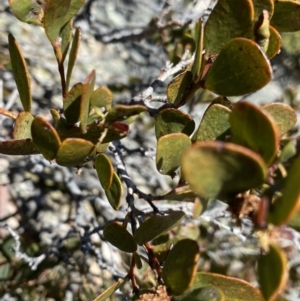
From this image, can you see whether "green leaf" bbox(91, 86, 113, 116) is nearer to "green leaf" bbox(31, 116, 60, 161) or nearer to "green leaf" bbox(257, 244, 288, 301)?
"green leaf" bbox(31, 116, 60, 161)

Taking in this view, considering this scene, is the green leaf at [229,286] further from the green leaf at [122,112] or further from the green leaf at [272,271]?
the green leaf at [122,112]

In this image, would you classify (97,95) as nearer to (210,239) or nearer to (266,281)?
(266,281)

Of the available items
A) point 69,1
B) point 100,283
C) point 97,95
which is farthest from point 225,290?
point 100,283

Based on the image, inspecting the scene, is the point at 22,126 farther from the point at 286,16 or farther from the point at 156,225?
the point at 286,16

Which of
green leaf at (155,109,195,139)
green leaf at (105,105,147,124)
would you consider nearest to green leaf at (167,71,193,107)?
green leaf at (155,109,195,139)

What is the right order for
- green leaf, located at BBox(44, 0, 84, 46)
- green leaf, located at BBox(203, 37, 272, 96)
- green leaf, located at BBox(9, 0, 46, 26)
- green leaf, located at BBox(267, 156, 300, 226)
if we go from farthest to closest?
green leaf, located at BBox(9, 0, 46, 26), green leaf, located at BBox(44, 0, 84, 46), green leaf, located at BBox(203, 37, 272, 96), green leaf, located at BBox(267, 156, 300, 226)
